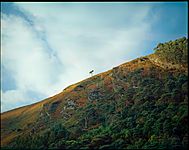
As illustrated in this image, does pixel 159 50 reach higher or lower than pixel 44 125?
higher

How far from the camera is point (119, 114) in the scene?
6862 cm

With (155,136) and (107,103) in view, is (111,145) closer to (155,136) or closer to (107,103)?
(155,136)

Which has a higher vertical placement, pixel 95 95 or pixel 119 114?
pixel 95 95

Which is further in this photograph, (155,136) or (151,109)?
(151,109)

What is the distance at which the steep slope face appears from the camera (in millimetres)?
51312

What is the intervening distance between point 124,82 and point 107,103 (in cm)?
1200

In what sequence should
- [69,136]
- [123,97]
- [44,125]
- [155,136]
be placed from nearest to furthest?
[155,136]
[69,136]
[123,97]
[44,125]

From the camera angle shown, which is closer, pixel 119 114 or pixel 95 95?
pixel 119 114

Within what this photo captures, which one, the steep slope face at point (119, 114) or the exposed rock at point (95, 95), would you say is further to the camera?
the exposed rock at point (95, 95)

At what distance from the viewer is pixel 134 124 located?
5991 cm

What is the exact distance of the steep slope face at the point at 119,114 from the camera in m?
51.3

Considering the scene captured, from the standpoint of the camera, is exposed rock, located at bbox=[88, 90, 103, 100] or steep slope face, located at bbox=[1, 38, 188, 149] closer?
steep slope face, located at bbox=[1, 38, 188, 149]

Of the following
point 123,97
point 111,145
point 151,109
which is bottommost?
point 111,145

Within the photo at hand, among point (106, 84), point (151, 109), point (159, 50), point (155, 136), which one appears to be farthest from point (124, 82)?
point (155, 136)
